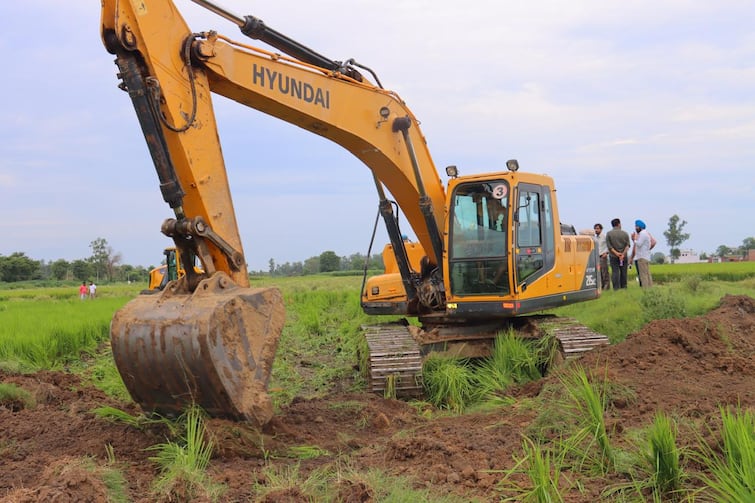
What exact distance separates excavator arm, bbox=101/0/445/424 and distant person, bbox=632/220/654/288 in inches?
398

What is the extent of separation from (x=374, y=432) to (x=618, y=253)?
1007cm

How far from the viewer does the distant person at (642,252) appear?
14016mm

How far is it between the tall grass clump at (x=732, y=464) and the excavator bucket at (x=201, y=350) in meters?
2.86

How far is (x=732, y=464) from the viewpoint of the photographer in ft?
10.4

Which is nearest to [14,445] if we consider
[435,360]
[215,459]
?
[215,459]

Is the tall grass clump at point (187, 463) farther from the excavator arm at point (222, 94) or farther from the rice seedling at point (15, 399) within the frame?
the rice seedling at point (15, 399)

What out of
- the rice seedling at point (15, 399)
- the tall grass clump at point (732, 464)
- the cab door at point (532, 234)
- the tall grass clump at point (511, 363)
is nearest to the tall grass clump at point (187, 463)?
the tall grass clump at point (732, 464)

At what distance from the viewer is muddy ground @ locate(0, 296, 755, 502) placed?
3955 mm

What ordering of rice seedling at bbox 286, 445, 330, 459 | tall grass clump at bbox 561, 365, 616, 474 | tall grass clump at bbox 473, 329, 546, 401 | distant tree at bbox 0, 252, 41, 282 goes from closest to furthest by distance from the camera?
tall grass clump at bbox 561, 365, 616, 474 → rice seedling at bbox 286, 445, 330, 459 → tall grass clump at bbox 473, 329, 546, 401 → distant tree at bbox 0, 252, 41, 282

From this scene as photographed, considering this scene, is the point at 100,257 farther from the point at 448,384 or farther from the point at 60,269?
the point at 448,384

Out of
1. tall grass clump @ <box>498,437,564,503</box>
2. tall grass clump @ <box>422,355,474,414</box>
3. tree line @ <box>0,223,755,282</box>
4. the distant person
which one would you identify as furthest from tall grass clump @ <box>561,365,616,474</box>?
tree line @ <box>0,223,755,282</box>

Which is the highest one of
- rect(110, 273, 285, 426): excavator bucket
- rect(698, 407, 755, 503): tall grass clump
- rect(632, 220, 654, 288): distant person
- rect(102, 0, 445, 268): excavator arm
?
rect(102, 0, 445, 268): excavator arm

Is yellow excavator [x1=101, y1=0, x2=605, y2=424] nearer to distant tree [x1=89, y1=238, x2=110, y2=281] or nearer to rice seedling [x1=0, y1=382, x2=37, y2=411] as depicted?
rice seedling [x1=0, y1=382, x2=37, y2=411]

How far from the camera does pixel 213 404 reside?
15.4ft
